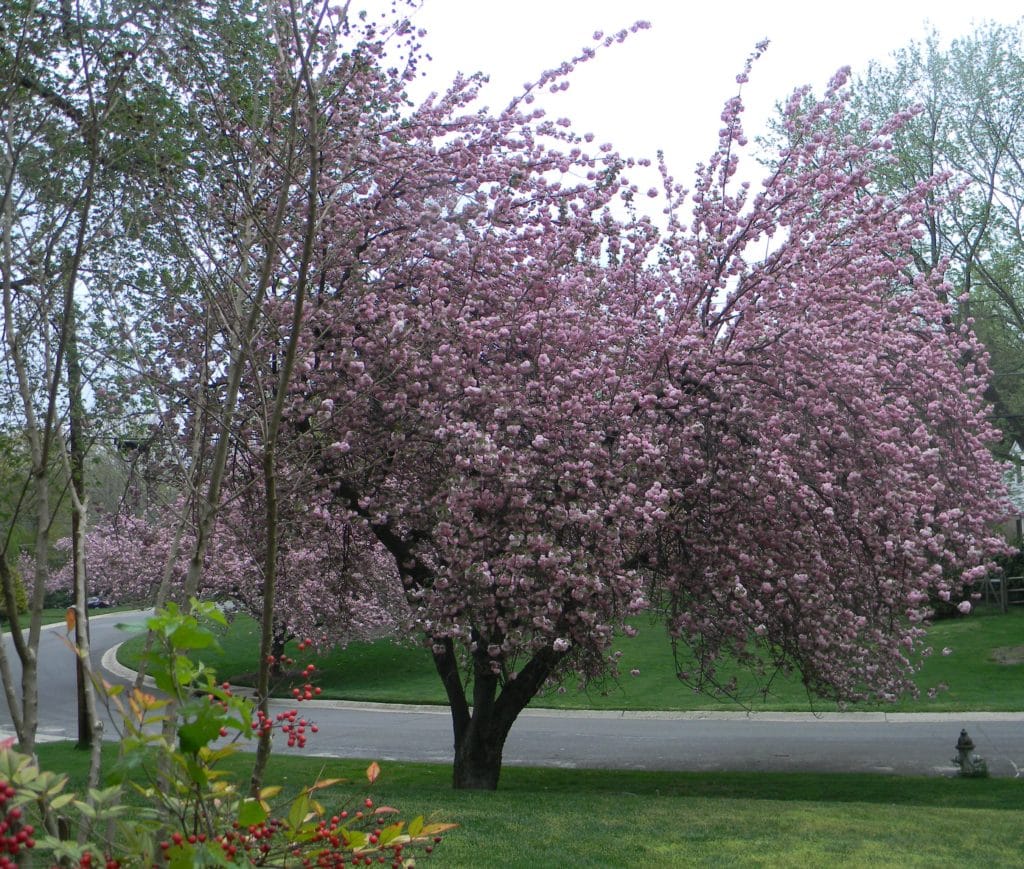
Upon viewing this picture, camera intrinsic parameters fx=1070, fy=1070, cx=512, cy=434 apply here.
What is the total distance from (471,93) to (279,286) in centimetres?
293

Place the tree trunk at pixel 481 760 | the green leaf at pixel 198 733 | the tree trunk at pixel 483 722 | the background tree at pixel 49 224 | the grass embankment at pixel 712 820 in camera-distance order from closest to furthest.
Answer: the green leaf at pixel 198 733, the background tree at pixel 49 224, the grass embankment at pixel 712 820, the tree trunk at pixel 483 722, the tree trunk at pixel 481 760

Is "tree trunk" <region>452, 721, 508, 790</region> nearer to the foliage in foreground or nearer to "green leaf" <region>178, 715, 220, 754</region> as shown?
the foliage in foreground

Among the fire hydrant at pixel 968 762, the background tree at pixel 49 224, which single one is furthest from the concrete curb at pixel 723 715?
the background tree at pixel 49 224

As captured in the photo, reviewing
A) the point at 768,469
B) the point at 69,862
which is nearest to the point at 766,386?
the point at 768,469

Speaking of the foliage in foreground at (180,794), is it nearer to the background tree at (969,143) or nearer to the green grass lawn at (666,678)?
the green grass lawn at (666,678)

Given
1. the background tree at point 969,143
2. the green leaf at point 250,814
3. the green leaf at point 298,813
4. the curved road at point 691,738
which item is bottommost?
the curved road at point 691,738

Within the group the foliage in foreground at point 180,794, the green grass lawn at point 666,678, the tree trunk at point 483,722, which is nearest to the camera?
the foliage in foreground at point 180,794

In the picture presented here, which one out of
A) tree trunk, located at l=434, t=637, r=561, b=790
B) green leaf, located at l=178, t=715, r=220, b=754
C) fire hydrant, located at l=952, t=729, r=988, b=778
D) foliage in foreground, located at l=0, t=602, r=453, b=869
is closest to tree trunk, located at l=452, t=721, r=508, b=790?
tree trunk, located at l=434, t=637, r=561, b=790

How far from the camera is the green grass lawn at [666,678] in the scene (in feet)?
73.2

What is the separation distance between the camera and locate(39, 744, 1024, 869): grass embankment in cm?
783

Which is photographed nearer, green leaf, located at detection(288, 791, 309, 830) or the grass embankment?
green leaf, located at detection(288, 791, 309, 830)

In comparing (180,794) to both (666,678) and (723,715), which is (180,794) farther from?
(666,678)

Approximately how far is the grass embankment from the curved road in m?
2.05

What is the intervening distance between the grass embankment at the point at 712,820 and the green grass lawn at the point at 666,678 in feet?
20.5
